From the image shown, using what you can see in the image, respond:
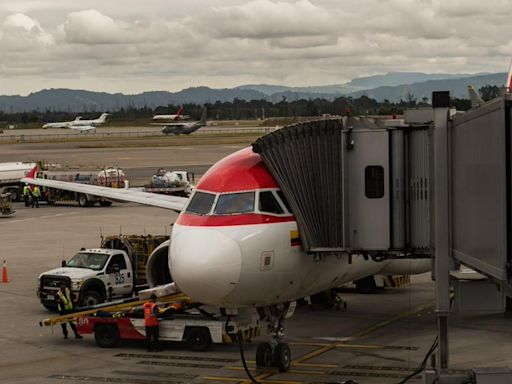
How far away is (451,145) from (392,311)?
1565 cm

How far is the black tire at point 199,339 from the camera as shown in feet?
85.3

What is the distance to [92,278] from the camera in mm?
32125

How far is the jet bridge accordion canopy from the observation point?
72.5 feet

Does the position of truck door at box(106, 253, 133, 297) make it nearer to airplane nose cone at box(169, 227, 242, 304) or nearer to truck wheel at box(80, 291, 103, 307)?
truck wheel at box(80, 291, 103, 307)

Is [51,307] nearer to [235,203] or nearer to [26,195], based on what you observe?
[235,203]

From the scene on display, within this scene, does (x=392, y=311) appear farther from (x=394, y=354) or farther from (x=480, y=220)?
(x=480, y=220)

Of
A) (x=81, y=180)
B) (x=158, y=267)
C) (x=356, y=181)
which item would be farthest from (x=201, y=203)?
(x=81, y=180)

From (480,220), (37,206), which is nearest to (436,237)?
(480,220)

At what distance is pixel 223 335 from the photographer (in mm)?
25688

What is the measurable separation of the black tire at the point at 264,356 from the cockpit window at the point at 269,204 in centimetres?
363

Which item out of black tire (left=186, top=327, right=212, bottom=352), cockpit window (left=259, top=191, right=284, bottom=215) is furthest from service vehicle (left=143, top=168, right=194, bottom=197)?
cockpit window (left=259, top=191, right=284, bottom=215)

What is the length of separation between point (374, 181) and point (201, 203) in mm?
3840

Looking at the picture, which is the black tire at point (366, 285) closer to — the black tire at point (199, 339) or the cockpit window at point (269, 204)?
the black tire at point (199, 339)

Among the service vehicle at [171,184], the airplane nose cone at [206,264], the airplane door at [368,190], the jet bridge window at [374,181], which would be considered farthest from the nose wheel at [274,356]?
the service vehicle at [171,184]
